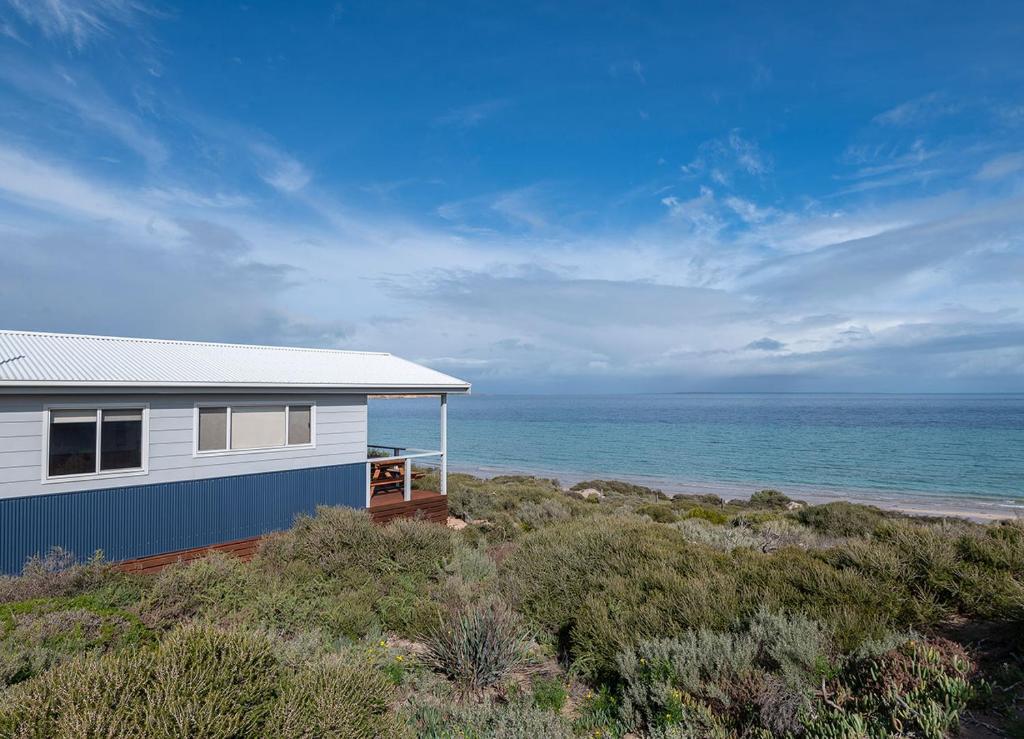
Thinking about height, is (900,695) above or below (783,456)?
above

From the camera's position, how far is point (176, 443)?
10.0 m

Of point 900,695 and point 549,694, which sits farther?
point 549,694

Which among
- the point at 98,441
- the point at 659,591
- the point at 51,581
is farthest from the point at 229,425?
the point at 659,591

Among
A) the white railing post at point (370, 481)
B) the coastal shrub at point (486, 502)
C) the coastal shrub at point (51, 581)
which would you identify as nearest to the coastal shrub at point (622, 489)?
the coastal shrub at point (486, 502)

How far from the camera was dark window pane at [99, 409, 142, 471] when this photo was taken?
9266 millimetres

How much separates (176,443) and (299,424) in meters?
2.32

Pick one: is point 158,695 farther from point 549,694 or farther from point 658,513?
point 658,513

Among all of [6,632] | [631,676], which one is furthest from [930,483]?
[6,632]

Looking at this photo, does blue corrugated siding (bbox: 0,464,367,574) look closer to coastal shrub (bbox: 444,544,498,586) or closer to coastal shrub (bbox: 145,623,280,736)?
coastal shrub (bbox: 444,544,498,586)

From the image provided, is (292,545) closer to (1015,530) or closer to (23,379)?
(23,379)

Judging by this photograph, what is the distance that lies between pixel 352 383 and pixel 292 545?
439cm

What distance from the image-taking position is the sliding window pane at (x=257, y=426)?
428 inches

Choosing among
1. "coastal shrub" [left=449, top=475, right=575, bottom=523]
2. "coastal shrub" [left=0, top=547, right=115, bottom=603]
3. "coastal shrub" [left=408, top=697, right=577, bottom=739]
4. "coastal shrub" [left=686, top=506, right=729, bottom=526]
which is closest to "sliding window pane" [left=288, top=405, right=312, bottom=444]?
"coastal shrub" [left=0, top=547, right=115, bottom=603]

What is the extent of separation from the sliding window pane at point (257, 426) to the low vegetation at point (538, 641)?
3.29 metres
